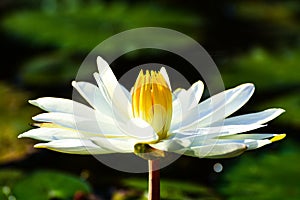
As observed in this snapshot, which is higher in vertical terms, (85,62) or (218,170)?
(85,62)

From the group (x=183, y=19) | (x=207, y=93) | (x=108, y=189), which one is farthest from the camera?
(x=183, y=19)

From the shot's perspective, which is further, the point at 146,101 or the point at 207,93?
the point at 207,93

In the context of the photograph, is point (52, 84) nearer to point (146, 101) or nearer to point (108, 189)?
point (108, 189)

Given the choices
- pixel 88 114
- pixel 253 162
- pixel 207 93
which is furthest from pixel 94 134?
pixel 207 93

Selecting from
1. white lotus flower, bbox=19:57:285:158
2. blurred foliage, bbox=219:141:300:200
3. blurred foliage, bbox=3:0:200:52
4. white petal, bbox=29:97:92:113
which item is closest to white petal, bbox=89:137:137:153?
white lotus flower, bbox=19:57:285:158

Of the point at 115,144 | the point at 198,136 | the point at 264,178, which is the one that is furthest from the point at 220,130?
the point at 264,178

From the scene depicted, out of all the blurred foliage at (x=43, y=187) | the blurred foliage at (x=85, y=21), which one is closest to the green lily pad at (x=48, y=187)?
the blurred foliage at (x=43, y=187)

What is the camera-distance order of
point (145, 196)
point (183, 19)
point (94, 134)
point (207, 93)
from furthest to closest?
point (183, 19) → point (207, 93) → point (145, 196) → point (94, 134)
